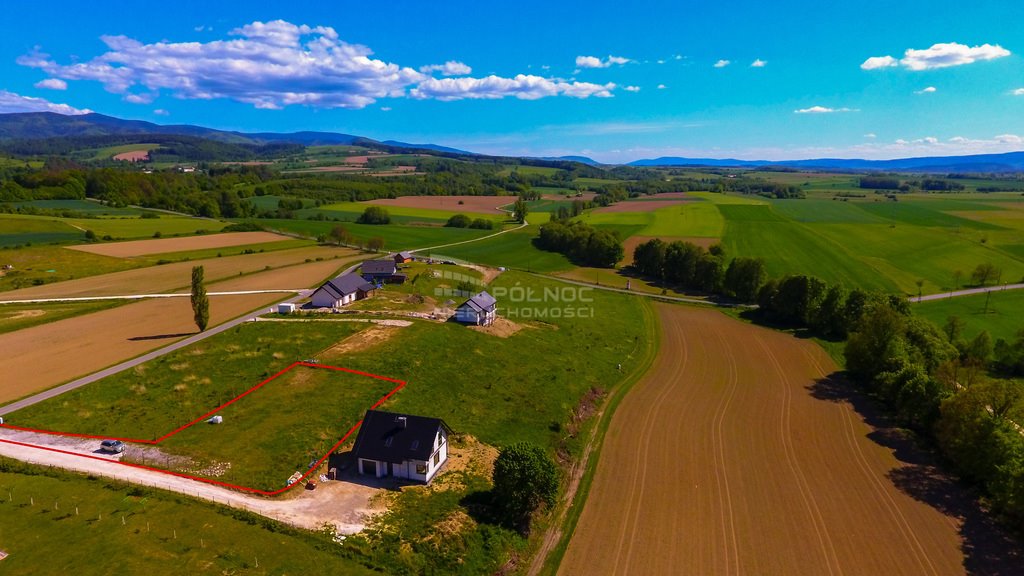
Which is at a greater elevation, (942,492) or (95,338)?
(95,338)

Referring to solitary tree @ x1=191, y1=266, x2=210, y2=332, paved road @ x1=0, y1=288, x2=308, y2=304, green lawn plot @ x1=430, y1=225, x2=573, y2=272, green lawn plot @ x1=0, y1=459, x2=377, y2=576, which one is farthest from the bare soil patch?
green lawn plot @ x1=430, y1=225, x2=573, y2=272

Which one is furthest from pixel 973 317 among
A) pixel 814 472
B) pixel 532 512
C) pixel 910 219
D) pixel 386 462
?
pixel 910 219

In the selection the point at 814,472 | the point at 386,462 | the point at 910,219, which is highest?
the point at 910,219

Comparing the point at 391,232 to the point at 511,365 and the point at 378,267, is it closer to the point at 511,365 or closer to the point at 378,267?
the point at 378,267

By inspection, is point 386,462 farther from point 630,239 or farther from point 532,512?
point 630,239

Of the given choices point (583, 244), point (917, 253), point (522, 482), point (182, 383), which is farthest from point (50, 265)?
point (917, 253)

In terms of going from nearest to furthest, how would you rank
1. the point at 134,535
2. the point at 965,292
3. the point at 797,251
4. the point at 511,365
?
the point at 134,535 → the point at 511,365 → the point at 965,292 → the point at 797,251

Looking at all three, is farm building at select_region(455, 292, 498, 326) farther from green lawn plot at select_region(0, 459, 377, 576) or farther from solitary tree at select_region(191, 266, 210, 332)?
green lawn plot at select_region(0, 459, 377, 576)
